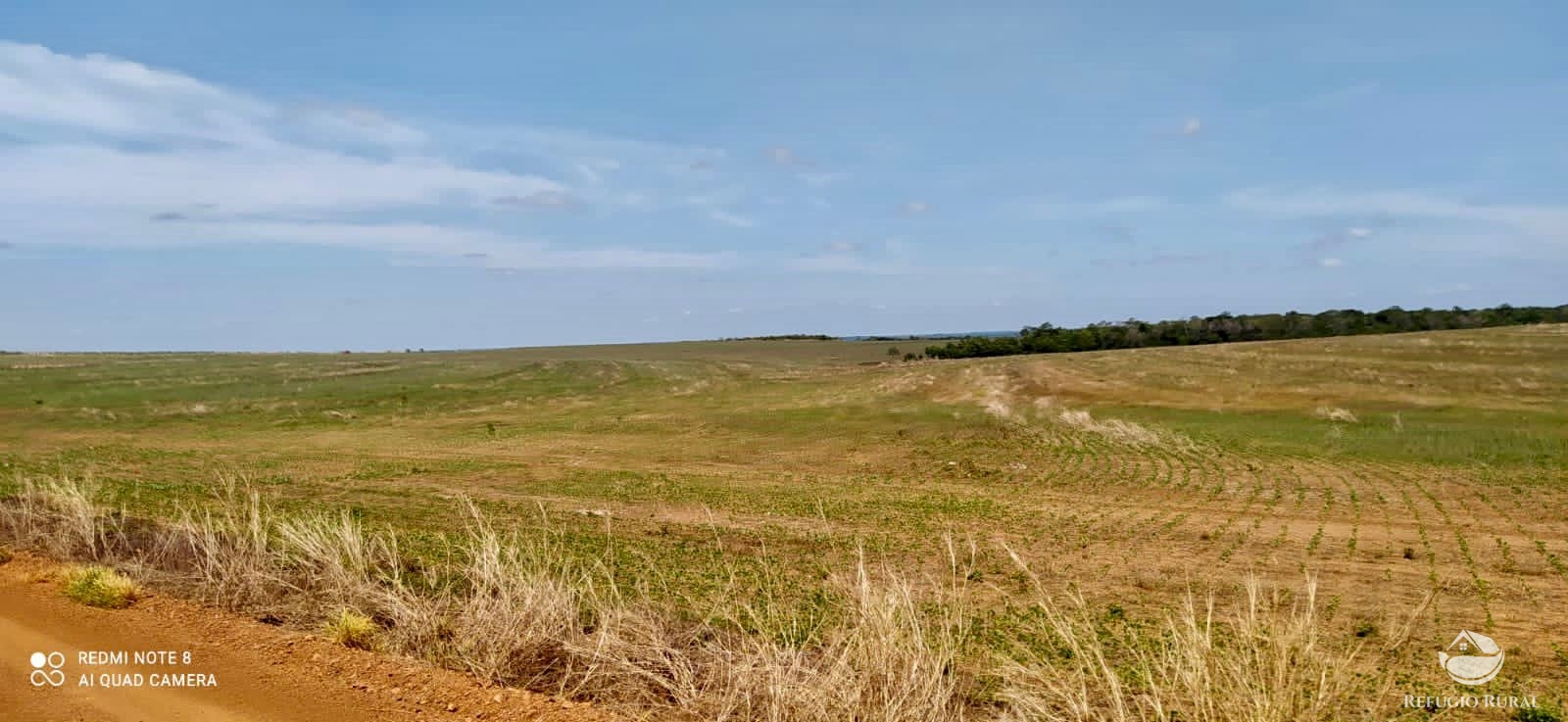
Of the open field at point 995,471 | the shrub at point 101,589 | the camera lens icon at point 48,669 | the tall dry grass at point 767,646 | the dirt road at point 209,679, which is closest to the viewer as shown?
the tall dry grass at point 767,646

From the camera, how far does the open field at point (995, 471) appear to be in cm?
1377

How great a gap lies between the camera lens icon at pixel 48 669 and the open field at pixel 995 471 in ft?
20.4

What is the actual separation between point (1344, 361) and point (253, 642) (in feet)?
202

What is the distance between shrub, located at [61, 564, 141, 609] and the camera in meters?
9.70

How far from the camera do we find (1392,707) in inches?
334

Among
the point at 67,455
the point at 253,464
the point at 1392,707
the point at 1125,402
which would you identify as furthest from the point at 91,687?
the point at 1125,402

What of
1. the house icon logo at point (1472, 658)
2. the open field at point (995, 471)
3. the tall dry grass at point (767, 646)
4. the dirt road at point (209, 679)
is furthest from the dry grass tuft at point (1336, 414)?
the dirt road at point (209, 679)

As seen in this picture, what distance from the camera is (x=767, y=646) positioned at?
734 cm

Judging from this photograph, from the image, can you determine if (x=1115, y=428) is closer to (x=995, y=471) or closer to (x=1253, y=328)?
(x=995, y=471)

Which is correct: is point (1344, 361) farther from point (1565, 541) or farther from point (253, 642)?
point (253, 642)

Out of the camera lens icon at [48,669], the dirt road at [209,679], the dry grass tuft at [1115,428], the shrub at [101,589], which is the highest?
the shrub at [101,589]

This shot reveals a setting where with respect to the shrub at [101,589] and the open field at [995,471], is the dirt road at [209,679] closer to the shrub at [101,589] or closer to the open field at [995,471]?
the shrub at [101,589]

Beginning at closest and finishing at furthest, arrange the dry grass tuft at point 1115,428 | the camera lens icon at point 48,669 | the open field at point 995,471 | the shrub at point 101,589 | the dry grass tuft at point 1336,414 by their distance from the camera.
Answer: the camera lens icon at point 48,669 < the shrub at point 101,589 < the open field at point 995,471 < the dry grass tuft at point 1115,428 < the dry grass tuft at point 1336,414

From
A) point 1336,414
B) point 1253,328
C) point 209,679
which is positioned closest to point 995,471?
point 1336,414
